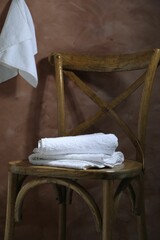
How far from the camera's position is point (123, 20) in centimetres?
144

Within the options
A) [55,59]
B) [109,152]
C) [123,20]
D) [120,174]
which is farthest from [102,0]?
[120,174]

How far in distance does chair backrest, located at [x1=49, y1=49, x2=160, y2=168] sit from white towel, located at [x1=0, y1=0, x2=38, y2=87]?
10 cm

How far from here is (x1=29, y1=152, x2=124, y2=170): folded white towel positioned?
3.12 ft

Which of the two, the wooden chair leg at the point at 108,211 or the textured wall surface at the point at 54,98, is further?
the textured wall surface at the point at 54,98

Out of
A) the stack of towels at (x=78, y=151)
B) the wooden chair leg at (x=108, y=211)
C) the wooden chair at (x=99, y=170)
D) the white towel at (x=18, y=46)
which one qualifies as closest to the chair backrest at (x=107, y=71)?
the wooden chair at (x=99, y=170)

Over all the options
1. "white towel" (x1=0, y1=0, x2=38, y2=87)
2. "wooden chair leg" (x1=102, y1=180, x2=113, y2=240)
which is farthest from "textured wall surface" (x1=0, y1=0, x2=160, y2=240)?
Result: "wooden chair leg" (x1=102, y1=180, x2=113, y2=240)

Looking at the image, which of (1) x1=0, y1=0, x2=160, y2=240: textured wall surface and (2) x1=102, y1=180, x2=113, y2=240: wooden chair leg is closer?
(2) x1=102, y1=180, x2=113, y2=240: wooden chair leg

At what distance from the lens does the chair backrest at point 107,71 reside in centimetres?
121

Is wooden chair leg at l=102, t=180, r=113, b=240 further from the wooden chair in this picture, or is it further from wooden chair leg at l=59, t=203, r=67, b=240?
wooden chair leg at l=59, t=203, r=67, b=240

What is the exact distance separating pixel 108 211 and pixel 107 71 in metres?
0.63

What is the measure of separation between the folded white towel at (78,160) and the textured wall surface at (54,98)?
375mm

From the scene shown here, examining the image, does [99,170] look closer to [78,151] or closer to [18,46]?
[78,151]

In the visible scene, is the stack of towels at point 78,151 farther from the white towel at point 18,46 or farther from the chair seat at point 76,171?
the white towel at point 18,46

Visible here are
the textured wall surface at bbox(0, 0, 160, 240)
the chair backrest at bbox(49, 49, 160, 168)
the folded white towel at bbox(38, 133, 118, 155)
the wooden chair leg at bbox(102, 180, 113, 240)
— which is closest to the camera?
the wooden chair leg at bbox(102, 180, 113, 240)
